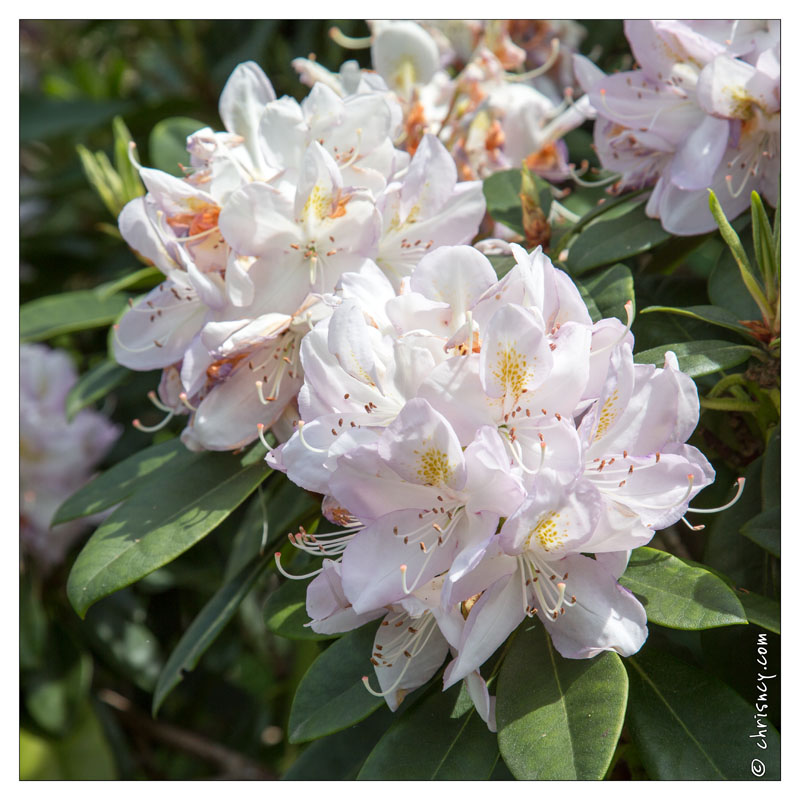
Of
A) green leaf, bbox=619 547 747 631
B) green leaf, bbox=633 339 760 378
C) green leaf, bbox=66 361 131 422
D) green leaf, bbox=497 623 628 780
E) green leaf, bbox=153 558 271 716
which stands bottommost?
green leaf, bbox=153 558 271 716

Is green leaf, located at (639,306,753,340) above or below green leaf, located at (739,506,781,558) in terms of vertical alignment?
above

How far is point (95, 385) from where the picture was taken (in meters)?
1.46

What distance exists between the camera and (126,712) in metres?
2.02

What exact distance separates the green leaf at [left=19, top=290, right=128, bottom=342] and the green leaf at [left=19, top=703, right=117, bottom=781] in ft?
2.39

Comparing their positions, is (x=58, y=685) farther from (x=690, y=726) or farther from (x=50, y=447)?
(x=690, y=726)

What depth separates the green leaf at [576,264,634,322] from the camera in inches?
35.8

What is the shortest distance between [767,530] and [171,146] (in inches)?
43.4

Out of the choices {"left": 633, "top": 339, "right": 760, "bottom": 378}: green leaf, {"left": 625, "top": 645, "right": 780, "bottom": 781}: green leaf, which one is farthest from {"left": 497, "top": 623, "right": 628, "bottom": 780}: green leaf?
{"left": 633, "top": 339, "right": 760, "bottom": 378}: green leaf

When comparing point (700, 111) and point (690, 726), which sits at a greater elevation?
point (700, 111)

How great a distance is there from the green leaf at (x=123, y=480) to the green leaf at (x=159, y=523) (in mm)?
54

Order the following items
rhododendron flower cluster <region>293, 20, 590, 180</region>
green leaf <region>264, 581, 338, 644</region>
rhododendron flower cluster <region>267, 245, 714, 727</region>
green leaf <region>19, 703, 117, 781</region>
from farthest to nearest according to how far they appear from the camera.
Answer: green leaf <region>19, 703, 117, 781</region> < rhododendron flower cluster <region>293, 20, 590, 180</region> < green leaf <region>264, 581, 338, 644</region> < rhododendron flower cluster <region>267, 245, 714, 727</region>

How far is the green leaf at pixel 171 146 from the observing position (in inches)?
58.5

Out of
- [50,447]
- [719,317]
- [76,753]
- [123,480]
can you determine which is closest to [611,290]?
[719,317]

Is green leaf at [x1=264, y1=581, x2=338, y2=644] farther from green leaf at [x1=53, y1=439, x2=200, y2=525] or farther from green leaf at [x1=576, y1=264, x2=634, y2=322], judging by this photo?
green leaf at [x1=576, y1=264, x2=634, y2=322]
